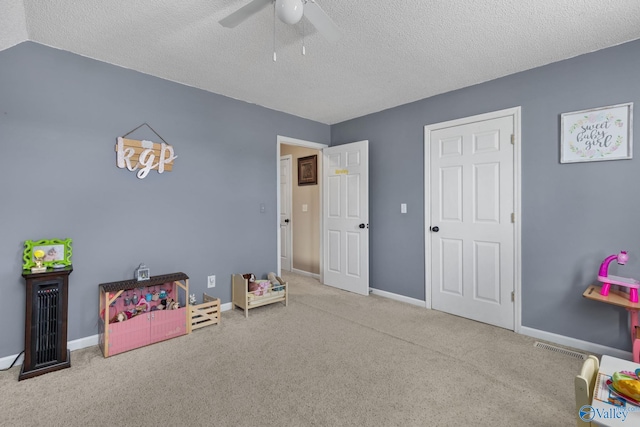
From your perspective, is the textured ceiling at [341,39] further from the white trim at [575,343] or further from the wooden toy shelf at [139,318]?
the white trim at [575,343]

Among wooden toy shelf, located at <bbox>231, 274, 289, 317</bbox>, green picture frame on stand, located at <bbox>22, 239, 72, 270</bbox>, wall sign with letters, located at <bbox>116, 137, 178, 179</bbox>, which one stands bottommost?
wooden toy shelf, located at <bbox>231, 274, 289, 317</bbox>

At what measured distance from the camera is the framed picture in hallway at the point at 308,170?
16.4 feet

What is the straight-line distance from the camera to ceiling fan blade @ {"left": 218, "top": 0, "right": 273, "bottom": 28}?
160cm

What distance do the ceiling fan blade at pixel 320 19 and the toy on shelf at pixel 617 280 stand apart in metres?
2.54

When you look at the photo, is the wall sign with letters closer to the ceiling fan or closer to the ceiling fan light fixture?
the ceiling fan

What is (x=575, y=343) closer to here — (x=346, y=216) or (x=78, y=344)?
(x=346, y=216)

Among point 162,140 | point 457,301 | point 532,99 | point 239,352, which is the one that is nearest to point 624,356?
point 457,301

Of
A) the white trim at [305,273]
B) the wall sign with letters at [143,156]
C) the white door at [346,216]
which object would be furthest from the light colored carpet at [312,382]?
the white trim at [305,273]

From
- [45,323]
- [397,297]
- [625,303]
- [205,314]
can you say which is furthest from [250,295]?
[625,303]

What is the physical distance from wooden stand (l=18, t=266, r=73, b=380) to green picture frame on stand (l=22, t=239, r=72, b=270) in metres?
0.09

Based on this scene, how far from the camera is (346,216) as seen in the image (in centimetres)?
423

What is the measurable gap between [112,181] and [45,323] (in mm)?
1184

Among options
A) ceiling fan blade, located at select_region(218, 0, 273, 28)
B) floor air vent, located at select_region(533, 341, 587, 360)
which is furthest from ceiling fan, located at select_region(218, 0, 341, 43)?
floor air vent, located at select_region(533, 341, 587, 360)

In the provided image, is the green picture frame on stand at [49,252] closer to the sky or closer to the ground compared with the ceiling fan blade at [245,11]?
closer to the ground
